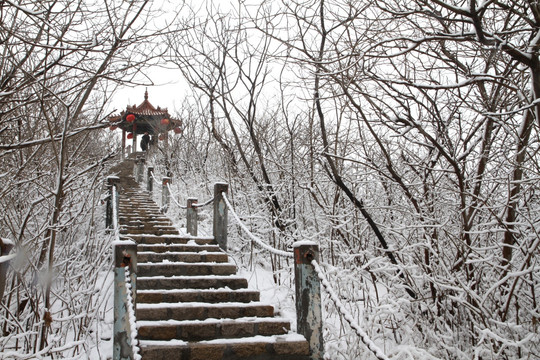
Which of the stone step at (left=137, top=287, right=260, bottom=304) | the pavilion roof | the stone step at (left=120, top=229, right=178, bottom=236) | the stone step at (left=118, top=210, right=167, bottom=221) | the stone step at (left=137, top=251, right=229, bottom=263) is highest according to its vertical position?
the pavilion roof

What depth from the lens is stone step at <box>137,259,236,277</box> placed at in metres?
5.90

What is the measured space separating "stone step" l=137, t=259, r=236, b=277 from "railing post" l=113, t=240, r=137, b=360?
1878 millimetres

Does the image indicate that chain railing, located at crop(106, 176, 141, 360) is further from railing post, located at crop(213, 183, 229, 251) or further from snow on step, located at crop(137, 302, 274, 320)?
railing post, located at crop(213, 183, 229, 251)

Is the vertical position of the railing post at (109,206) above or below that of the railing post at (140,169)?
below

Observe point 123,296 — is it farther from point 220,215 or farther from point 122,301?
point 220,215

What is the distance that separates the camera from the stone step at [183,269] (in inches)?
232

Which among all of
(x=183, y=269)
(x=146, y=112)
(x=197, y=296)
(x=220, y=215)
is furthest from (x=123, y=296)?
(x=146, y=112)

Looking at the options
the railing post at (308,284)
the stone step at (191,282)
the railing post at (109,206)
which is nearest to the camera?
the railing post at (308,284)

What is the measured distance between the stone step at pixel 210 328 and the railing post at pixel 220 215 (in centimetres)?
241

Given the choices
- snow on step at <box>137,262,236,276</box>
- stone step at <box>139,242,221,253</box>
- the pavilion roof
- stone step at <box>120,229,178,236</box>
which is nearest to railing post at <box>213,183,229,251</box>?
stone step at <box>139,242,221,253</box>

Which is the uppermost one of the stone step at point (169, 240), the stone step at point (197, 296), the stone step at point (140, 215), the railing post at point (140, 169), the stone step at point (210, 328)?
the railing post at point (140, 169)

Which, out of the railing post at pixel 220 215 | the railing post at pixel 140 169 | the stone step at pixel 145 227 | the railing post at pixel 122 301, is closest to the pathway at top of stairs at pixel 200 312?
the railing post at pixel 220 215

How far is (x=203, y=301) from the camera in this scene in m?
5.47

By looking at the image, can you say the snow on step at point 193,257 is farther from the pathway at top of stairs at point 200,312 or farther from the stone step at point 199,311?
the stone step at point 199,311
